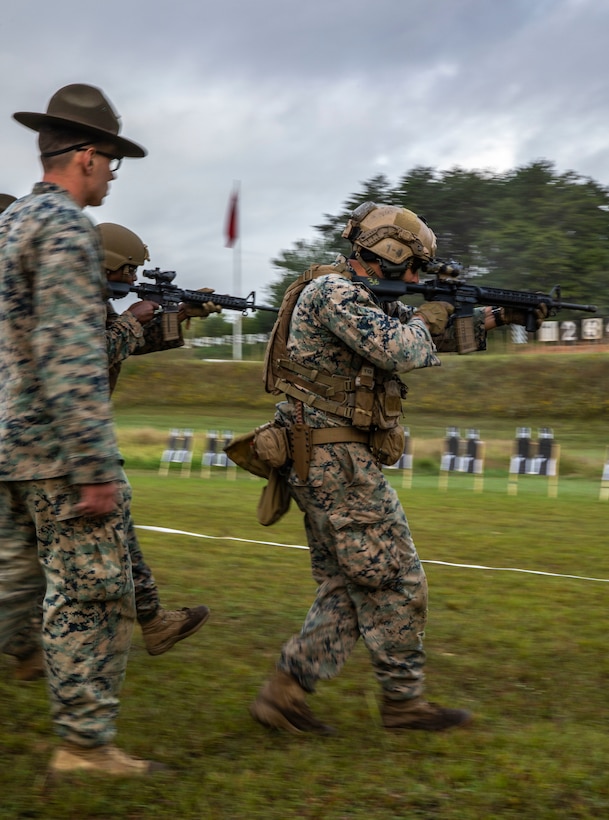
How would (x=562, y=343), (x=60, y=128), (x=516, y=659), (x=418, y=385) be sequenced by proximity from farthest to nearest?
(x=562, y=343)
(x=418, y=385)
(x=516, y=659)
(x=60, y=128)

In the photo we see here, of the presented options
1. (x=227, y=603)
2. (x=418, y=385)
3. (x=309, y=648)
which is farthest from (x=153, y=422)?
(x=309, y=648)

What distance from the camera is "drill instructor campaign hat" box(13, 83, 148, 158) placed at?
3715 mm

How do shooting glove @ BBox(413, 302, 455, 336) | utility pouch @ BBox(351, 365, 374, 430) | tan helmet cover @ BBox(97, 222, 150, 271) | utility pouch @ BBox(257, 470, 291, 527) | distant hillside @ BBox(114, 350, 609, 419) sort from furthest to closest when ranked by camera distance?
distant hillside @ BBox(114, 350, 609, 419)
tan helmet cover @ BBox(97, 222, 150, 271)
shooting glove @ BBox(413, 302, 455, 336)
utility pouch @ BBox(257, 470, 291, 527)
utility pouch @ BBox(351, 365, 374, 430)

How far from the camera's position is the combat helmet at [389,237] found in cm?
469

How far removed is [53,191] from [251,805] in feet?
7.25

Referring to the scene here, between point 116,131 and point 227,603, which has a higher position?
point 116,131

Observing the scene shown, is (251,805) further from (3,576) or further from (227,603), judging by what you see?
(227,603)

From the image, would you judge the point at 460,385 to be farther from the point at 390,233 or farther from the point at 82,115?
the point at 82,115

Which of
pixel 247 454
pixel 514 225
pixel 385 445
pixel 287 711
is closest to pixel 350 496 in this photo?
pixel 385 445

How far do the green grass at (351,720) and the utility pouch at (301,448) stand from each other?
1108mm

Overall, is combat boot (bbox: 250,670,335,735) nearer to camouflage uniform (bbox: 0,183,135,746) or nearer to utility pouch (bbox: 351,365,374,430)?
camouflage uniform (bbox: 0,183,135,746)

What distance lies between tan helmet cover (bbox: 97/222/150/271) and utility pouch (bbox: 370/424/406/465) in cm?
212

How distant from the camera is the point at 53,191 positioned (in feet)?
12.2

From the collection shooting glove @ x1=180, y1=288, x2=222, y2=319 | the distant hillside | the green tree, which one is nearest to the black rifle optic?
shooting glove @ x1=180, y1=288, x2=222, y2=319
